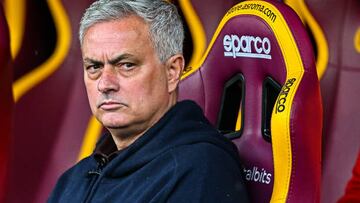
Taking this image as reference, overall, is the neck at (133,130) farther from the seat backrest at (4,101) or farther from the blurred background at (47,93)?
the blurred background at (47,93)

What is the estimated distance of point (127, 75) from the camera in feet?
5.46

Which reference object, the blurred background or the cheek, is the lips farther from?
the blurred background

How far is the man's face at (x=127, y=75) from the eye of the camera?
1663 millimetres

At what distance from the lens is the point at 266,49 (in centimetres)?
174

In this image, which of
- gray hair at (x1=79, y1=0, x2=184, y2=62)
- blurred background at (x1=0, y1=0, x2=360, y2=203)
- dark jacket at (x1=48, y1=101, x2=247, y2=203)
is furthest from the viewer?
blurred background at (x1=0, y1=0, x2=360, y2=203)

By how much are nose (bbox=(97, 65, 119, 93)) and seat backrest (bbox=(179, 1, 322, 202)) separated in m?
0.26

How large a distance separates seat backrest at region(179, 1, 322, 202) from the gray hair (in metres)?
0.16

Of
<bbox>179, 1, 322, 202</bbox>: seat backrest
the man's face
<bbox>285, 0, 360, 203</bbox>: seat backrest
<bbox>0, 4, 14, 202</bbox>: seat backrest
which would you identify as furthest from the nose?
<bbox>285, 0, 360, 203</bbox>: seat backrest

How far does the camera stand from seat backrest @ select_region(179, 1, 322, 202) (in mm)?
1631

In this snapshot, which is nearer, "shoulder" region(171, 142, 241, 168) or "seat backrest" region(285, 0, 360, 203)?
"shoulder" region(171, 142, 241, 168)

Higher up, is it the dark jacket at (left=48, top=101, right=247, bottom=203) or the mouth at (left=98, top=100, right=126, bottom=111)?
the mouth at (left=98, top=100, right=126, bottom=111)

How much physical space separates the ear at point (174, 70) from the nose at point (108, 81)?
0.33 feet

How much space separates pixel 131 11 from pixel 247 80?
0.26 m

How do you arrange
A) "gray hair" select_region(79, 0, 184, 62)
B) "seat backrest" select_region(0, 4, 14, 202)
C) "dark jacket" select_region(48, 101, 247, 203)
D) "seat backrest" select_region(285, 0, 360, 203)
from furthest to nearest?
"seat backrest" select_region(285, 0, 360, 203)
"seat backrest" select_region(0, 4, 14, 202)
"gray hair" select_region(79, 0, 184, 62)
"dark jacket" select_region(48, 101, 247, 203)
